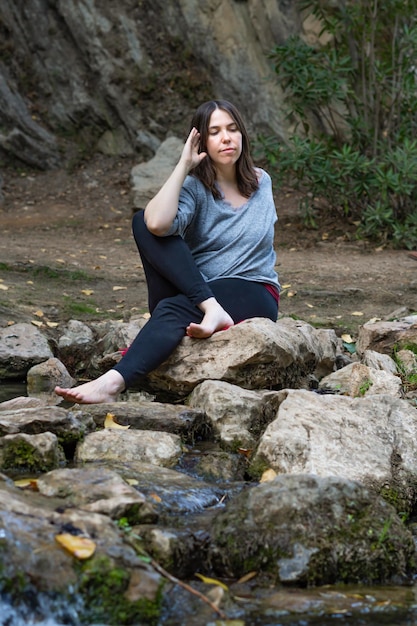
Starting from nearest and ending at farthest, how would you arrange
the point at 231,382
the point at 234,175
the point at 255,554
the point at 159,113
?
the point at 255,554 < the point at 231,382 < the point at 234,175 < the point at 159,113

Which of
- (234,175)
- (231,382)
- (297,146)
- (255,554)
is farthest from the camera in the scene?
(297,146)

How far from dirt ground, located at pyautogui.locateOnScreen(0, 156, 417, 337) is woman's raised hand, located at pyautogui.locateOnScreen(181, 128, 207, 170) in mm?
2096

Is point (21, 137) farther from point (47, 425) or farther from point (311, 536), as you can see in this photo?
A: point (311, 536)

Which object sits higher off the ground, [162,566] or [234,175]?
[234,175]

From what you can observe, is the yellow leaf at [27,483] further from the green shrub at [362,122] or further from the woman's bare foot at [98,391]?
the green shrub at [362,122]

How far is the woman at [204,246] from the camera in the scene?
3.81 metres

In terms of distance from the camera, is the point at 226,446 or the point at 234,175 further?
the point at 234,175

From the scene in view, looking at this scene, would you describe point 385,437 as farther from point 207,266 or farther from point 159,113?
point 159,113

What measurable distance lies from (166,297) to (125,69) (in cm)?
937

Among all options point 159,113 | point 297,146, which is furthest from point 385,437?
point 159,113

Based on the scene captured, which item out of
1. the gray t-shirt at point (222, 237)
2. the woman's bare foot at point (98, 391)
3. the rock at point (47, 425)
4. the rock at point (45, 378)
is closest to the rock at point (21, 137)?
the rock at point (45, 378)

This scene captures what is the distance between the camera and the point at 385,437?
125 inches

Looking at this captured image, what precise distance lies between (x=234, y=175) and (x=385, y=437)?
1.62 metres

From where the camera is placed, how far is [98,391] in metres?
3.62
